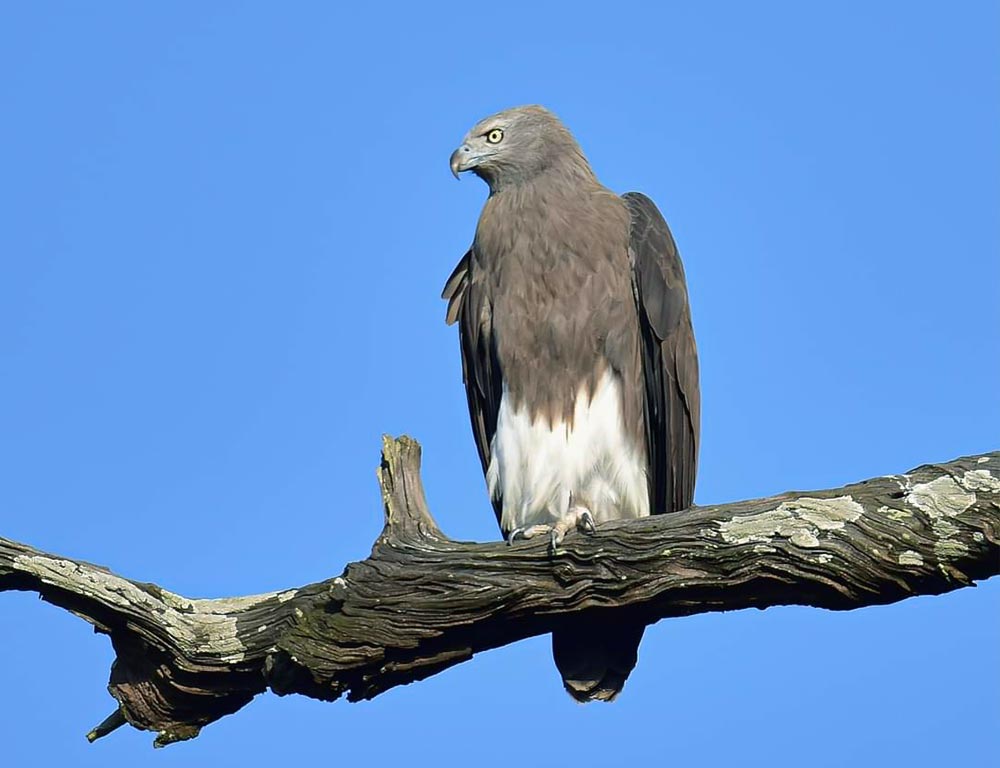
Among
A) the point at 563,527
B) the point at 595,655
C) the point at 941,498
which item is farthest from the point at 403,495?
the point at 941,498

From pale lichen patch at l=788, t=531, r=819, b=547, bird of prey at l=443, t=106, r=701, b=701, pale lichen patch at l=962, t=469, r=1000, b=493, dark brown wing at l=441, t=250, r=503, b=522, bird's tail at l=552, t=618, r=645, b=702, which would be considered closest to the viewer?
pale lichen patch at l=962, t=469, r=1000, b=493

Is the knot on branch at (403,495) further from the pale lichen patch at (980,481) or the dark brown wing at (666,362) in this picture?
the pale lichen patch at (980,481)

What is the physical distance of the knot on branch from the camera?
5418mm

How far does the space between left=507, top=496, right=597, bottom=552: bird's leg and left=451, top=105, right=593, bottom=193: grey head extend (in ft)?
6.37

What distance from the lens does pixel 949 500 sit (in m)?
4.64

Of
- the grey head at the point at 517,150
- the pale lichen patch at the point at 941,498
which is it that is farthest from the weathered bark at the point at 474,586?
the grey head at the point at 517,150

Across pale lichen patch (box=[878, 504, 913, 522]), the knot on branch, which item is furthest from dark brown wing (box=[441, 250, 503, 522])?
pale lichen patch (box=[878, 504, 913, 522])

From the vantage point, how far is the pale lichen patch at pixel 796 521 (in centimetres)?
478

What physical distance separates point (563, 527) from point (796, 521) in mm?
1234

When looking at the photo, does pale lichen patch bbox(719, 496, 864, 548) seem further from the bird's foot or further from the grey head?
the grey head

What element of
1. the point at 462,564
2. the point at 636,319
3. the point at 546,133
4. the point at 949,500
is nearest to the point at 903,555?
the point at 949,500

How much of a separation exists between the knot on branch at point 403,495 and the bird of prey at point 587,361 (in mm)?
1339

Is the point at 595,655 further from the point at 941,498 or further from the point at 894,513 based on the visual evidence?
the point at 941,498

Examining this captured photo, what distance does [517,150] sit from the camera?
25.7 ft
